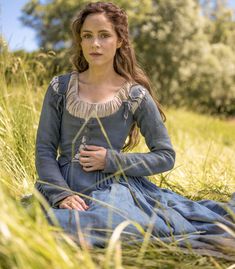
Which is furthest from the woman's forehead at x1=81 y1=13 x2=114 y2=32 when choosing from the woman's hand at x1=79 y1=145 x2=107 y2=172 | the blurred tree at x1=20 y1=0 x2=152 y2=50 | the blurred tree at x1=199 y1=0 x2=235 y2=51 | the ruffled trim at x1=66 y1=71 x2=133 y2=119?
the blurred tree at x1=199 y1=0 x2=235 y2=51

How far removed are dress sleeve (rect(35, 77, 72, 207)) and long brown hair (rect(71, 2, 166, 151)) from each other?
0.83ft

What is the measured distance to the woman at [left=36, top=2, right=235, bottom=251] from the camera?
2381 mm

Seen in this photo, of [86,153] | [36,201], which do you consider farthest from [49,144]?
[36,201]

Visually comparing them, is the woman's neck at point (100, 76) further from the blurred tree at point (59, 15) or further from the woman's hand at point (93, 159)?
the blurred tree at point (59, 15)

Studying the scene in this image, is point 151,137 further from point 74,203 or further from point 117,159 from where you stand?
point 74,203

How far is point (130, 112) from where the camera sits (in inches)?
99.5

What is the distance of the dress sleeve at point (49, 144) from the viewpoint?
2426 millimetres

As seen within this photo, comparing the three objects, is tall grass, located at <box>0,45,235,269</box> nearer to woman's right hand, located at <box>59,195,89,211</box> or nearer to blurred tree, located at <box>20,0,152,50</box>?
woman's right hand, located at <box>59,195,89,211</box>

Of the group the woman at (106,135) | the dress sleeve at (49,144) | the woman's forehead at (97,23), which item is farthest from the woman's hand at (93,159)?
the woman's forehead at (97,23)

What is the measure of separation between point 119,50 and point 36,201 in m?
1.18

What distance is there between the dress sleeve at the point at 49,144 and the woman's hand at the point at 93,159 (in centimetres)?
13

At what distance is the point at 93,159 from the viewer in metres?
2.40

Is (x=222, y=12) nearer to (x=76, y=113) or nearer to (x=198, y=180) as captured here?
(x=198, y=180)

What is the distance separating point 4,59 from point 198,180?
177 centimetres
